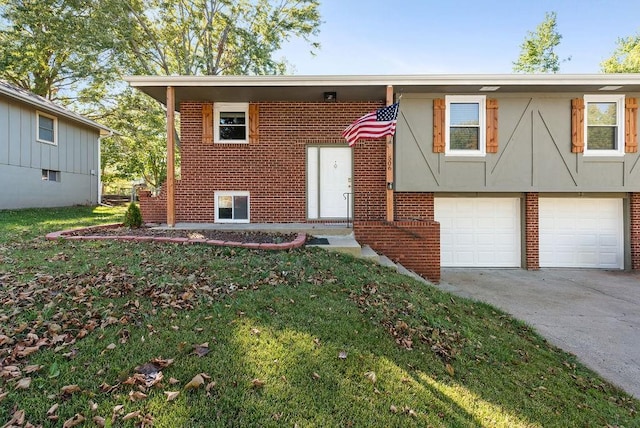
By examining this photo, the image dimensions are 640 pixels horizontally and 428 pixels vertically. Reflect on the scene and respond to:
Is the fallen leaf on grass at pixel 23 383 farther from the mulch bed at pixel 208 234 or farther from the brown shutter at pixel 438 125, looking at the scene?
the brown shutter at pixel 438 125

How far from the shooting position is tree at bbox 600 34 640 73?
17480mm

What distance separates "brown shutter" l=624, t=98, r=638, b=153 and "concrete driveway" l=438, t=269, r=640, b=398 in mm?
3066

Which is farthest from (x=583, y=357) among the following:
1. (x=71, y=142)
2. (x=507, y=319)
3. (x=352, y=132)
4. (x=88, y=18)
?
(x=88, y=18)

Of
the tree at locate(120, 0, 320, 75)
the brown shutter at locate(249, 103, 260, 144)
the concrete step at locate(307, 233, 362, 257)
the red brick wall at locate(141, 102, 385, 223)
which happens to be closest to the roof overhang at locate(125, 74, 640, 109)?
the brown shutter at locate(249, 103, 260, 144)

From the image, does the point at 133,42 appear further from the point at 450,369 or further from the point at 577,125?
the point at 450,369

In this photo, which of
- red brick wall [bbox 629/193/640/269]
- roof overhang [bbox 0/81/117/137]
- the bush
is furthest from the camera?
roof overhang [bbox 0/81/117/137]

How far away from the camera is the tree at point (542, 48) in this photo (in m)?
19.5

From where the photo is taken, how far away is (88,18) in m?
13.6

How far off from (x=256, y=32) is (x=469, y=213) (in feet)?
45.0

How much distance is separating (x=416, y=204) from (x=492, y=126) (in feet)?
8.48

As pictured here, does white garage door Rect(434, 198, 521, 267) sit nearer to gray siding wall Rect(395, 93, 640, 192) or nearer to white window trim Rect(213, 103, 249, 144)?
gray siding wall Rect(395, 93, 640, 192)

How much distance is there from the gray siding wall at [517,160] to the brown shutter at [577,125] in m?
0.09

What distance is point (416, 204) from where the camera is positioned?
28.3 feet

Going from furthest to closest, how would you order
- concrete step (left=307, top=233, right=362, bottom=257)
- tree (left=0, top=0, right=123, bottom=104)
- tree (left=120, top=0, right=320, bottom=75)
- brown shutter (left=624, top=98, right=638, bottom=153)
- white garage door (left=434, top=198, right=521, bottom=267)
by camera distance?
tree (left=120, top=0, right=320, bottom=75) < tree (left=0, top=0, right=123, bottom=104) < white garage door (left=434, top=198, right=521, bottom=267) < brown shutter (left=624, top=98, right=638, bottom=153) < concrete step (left=307, top=233, right=362, bottom=257)
